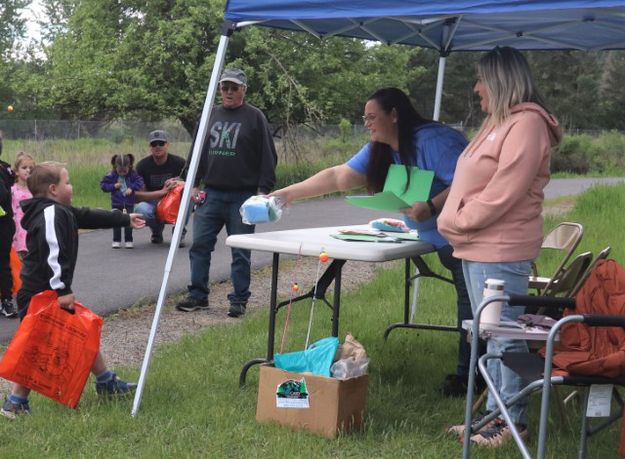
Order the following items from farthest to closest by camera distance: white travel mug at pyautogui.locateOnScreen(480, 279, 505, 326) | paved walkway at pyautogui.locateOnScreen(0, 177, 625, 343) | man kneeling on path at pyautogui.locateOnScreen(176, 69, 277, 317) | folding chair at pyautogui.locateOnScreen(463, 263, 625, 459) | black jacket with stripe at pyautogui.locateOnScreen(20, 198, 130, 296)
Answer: paved walkway at pyautogui.locateOnScreen(0, 177, 625, 343), man kneeling on path at pyautogui.locateOnScreen(176, 69, 277, 317), black jacket with stripe at pyautogui.locateOnScreen(20, 198, 130, 296), white travel mug at pyautogui.locateOnScreen(480, 279, 505, 326), folding chair at pyautogui.locateOnScreen(463, 263, 625, 459)

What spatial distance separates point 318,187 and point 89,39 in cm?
1707

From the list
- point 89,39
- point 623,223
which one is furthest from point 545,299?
point 89,39

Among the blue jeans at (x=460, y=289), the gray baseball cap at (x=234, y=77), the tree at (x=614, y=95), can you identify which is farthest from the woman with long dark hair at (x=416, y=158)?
the tree at (x=614, y=95)

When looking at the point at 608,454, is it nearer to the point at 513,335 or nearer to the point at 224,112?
the point at 513,335

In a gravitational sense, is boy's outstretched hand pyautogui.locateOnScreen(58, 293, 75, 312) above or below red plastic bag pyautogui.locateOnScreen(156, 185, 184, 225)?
above

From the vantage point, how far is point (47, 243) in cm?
454

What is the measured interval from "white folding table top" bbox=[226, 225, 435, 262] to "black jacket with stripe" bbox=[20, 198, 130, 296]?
2.91ft

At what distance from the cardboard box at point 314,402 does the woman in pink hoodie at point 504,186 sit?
76 cm

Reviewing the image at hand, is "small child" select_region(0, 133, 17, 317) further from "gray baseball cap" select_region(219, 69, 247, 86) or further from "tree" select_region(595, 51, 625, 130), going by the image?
"tree" select_region(595, 51, 625, 130)

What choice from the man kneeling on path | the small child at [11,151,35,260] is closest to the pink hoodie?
the man kneeling on path

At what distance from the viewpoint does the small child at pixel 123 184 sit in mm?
11312

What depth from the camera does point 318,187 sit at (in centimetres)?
531

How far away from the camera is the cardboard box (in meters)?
4.34

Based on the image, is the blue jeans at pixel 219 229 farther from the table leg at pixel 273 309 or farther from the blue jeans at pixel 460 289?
the blue jeans at pixel 460 289
